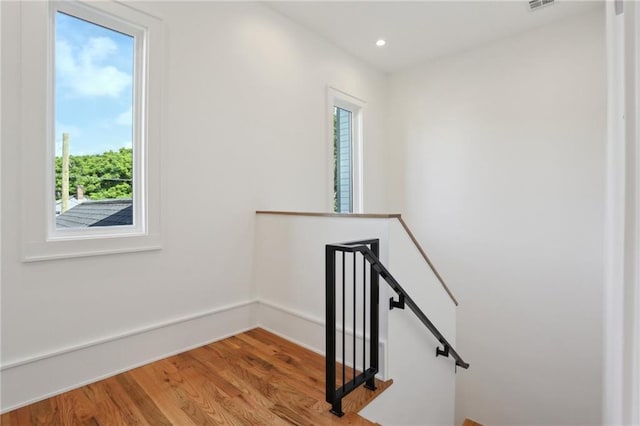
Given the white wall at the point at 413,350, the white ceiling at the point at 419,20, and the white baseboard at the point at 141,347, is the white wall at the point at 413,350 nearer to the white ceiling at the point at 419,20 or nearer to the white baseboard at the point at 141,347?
the white baseboard at the point at 141,347

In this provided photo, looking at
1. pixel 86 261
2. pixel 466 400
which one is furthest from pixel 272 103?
pixel 466 400

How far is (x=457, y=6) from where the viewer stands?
3344 mm

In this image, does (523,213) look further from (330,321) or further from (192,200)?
(192,200)

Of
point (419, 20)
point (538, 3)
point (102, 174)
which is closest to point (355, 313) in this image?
point (102, 174)

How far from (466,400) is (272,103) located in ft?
14.3

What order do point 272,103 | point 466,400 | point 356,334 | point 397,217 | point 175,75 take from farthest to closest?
1. point 466,400
2. point 272,103
3. point 175,75
4. point 356,334
5. point 397,217

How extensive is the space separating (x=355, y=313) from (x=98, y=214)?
1.92 m

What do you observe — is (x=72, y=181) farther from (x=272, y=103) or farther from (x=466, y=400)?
(x=466, y=400)

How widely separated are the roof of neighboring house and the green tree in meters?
0.05

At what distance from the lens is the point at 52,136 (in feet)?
6.66

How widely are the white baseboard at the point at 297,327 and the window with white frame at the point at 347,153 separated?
1.76 meters

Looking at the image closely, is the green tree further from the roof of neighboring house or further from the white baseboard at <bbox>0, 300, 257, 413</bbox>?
the white baseboard at <bbox>0, 300, 257, 413</bbox>

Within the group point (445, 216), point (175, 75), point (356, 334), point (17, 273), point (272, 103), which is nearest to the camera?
point (17, 273)

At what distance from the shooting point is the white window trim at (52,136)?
189cm
